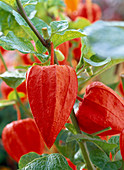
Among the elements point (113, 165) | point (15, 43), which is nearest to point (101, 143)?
point (113, 165)

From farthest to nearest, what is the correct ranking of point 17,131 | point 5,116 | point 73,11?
point 5,116 < point 73,11 < point 17,131

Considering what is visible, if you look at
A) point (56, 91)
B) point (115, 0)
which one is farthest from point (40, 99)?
point (115, 0)

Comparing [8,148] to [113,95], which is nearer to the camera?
[113,95]

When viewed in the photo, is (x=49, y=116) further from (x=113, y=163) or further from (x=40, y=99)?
(x=113, y=163)

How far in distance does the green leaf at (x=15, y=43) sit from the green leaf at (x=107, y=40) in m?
0.11

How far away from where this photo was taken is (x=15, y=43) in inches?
10.6

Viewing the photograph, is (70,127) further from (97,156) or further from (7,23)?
(7,23)

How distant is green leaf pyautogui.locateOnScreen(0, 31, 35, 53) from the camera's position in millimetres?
264

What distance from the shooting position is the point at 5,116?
1.04 meters

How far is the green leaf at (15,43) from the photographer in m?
0.26

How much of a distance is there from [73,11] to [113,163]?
574 mm

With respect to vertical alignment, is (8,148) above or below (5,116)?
above

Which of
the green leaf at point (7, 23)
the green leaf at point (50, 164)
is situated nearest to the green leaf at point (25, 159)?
the green leaf at point (50, 164)

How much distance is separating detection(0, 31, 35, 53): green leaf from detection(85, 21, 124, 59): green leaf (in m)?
0.11
